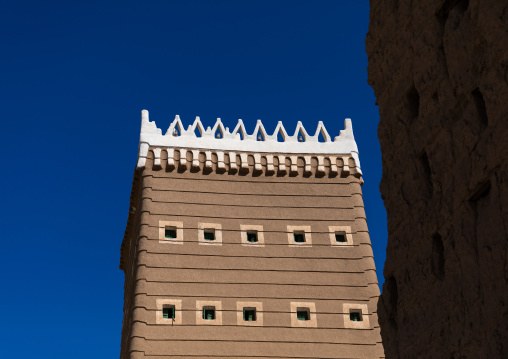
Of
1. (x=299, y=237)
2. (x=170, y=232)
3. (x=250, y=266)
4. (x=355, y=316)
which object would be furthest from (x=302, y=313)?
(x=170, y=232)

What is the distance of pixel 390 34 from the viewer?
924 cm

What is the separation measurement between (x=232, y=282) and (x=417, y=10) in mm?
14704

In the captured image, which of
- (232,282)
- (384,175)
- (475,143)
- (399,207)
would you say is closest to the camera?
(475,143)

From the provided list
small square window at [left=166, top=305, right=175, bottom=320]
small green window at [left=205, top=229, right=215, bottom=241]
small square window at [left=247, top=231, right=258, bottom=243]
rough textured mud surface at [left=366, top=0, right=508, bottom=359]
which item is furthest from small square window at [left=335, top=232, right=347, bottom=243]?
rough textured mud surface at [left=366, top=0, right=508, bottom=359]

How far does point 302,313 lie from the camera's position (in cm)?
2192

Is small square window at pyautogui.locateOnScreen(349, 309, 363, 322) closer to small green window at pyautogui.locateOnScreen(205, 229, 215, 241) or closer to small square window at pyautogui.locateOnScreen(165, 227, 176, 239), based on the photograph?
small green window at pyautogui.locateOnScreen(205, 229, 215, 241)

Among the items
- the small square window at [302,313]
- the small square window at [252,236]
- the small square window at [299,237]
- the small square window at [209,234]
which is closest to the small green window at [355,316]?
the small square window at [302,313]

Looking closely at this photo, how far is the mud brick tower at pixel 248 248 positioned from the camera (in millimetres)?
21172

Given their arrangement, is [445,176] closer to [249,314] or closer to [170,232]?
[249,314]

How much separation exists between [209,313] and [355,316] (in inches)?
182

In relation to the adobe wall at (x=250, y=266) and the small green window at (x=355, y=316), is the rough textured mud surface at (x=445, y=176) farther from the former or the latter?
the small green window at (x=355, y=316)

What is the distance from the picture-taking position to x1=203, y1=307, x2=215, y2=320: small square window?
21.3m

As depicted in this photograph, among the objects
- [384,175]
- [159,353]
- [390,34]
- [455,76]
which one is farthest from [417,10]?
[159,353]

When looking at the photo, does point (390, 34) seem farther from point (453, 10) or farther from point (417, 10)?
point (453, 10)
